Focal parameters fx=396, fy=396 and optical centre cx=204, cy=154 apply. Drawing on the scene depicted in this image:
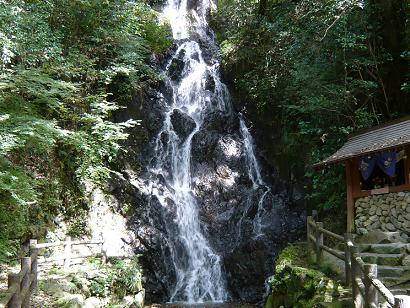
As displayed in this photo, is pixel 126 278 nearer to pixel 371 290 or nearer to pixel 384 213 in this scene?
pixel 371 290

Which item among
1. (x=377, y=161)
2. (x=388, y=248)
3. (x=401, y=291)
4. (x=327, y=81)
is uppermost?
(x=327, y=81)

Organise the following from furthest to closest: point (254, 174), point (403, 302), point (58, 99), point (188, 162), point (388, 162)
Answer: point (188, 162), point (254, 174), point (58, 99), point (388, 162), point (403, 302)

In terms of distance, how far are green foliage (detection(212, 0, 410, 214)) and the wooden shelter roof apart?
112 centimetres

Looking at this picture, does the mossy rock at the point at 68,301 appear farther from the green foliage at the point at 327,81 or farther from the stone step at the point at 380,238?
the green foliage at the point at 327,81

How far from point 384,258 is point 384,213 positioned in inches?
73.3

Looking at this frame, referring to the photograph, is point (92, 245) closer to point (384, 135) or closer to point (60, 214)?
point (60, 214)

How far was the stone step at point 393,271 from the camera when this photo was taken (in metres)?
7.56

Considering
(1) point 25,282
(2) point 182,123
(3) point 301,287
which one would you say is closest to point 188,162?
(2) point 182,123

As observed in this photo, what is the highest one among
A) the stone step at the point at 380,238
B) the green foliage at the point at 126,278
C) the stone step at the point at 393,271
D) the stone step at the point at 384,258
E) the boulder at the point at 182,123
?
the boulder at the point at 182,123

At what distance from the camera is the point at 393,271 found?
763 cm

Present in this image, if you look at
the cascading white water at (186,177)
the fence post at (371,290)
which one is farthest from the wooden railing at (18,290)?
the cascading white water at (186,177)

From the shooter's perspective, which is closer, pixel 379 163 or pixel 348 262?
pixel 348 262

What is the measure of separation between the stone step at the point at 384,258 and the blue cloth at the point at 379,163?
2.24 m

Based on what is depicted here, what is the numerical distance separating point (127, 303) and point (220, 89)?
11355mm
